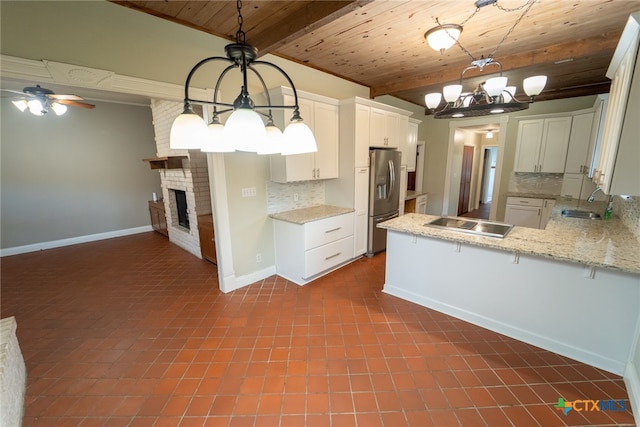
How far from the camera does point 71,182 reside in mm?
4828

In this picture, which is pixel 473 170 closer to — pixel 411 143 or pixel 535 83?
pixel 411 143

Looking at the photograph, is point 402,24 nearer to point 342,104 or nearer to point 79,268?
point 342,104

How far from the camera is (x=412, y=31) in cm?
255

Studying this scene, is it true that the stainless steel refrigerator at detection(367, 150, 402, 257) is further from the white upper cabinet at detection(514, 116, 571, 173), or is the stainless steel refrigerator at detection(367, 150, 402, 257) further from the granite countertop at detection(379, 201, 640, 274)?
the white upper cabinet at detection(514, 116, 571, 173)

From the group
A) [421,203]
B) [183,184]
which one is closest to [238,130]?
[183,184]

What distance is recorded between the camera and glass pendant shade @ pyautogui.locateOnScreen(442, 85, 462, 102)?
217cm

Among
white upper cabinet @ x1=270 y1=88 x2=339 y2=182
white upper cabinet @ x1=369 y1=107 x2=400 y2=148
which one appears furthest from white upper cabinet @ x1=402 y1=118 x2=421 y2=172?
white upper cabinet @ x1=270 y1=88 x2=339 y2=182

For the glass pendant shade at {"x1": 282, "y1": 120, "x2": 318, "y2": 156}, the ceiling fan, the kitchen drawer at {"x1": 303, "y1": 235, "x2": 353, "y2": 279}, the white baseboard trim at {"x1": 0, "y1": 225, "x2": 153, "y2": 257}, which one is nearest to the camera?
the glass pendant shade at {"x1": 282, "y1": 120, "x2": 318, "y2": 156}

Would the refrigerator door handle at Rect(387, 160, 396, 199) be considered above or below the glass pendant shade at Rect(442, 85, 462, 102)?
below

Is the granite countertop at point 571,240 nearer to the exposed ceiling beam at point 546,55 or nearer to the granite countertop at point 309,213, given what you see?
the granite countertop at point 309,213

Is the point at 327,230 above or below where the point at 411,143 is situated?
below

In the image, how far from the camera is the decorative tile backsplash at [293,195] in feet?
11.2

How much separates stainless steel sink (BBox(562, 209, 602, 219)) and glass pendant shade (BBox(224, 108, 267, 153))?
3796mm

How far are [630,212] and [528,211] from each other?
2.50 metres
